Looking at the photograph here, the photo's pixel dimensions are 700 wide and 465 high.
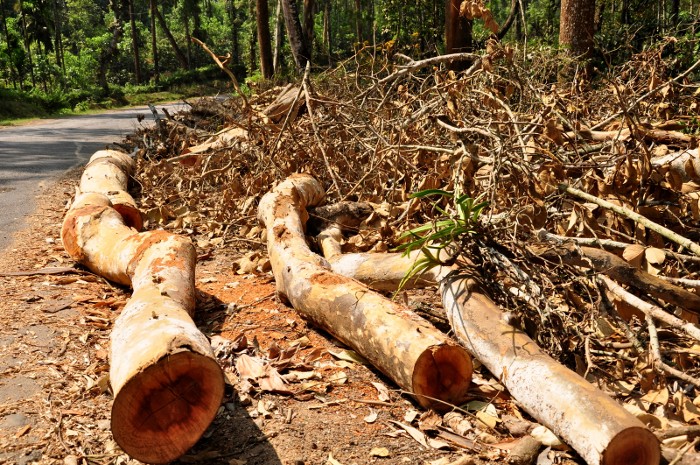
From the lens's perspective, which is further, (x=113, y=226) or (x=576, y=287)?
(x=113, y=226)

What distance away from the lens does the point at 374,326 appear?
322 cm

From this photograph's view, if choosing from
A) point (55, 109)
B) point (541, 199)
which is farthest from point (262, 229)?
point (55, 109)

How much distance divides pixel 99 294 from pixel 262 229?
1463 mm

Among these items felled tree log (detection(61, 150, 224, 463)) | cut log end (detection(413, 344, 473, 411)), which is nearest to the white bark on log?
cut log end (detection(413, 344, 473, 411))

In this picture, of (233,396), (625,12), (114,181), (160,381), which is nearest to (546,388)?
(233,396)

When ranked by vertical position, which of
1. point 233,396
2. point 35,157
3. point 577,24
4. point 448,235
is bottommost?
point 35,157

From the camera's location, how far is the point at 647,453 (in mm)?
2404

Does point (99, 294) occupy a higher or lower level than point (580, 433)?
lower

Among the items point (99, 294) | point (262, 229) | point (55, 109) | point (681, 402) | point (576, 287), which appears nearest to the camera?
point (681, 402)

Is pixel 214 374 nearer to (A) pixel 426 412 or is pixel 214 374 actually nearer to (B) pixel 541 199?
(A) pixel 426 412

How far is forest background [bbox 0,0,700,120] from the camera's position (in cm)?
972

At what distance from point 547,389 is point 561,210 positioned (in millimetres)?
1695

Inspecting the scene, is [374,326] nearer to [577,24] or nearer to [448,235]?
[448,235]

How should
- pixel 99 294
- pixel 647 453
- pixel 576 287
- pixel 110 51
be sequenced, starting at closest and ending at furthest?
pixel 647 453 < pixel 576 287 < pixel 99 294 < pixel 110 51
